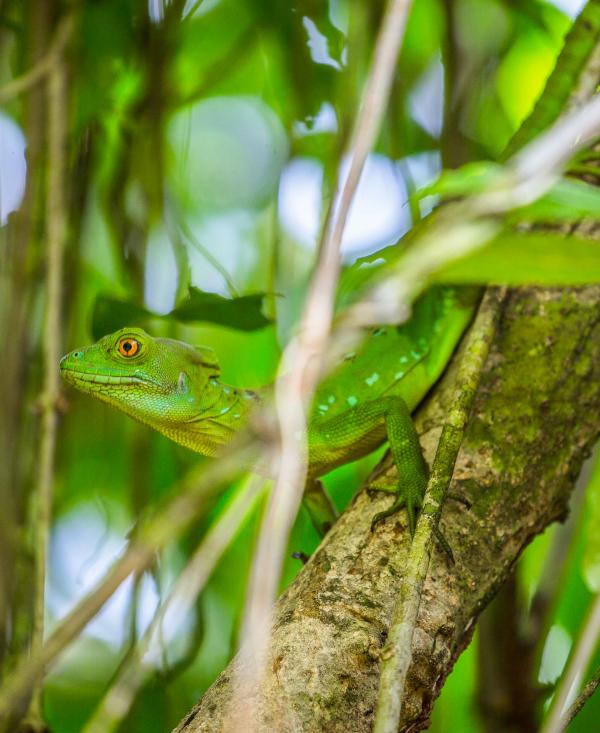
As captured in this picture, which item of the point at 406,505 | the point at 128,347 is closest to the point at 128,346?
the point at 128,347

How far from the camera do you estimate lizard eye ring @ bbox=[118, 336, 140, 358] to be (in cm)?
289

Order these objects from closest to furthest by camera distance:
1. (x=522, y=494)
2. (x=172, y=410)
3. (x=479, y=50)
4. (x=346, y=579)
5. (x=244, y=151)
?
(x=346, y=579)
(x=522, y=494)
(x=172, y=410)
(x=479, y=50)
(x=244, y=151)

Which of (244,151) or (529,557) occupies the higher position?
(244,151)

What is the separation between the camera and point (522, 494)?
83.7 inches

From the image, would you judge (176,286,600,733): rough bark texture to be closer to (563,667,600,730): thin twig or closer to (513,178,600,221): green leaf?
(563,667,600,730): thin twig

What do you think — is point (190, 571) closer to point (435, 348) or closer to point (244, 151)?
point (435, 348)

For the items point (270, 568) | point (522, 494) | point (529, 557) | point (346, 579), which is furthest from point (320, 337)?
point (529, 557)

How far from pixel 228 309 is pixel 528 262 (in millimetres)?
1529

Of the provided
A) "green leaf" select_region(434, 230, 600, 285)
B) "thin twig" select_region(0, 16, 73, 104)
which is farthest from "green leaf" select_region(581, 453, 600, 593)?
"thin twig" select_region(0, 16, 73, 104)

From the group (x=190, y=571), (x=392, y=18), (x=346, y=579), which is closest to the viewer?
(x=190, y=571)

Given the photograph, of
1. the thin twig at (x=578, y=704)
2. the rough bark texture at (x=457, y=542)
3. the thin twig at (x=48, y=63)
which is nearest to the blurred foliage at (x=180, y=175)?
the thin twig at (x=48, y=63)

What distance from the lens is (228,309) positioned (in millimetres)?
2525

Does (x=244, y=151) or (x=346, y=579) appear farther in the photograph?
(x=244, y=151)

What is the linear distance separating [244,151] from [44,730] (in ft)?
10.3
